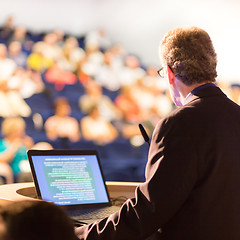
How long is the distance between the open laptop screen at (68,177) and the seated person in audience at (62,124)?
3.53 metres

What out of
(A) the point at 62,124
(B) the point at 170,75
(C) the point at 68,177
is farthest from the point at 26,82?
(B) the point at 170,75

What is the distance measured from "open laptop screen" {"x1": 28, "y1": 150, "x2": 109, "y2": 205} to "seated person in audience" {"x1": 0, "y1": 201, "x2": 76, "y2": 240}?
0.90 metres

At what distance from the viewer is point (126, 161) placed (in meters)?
5.83

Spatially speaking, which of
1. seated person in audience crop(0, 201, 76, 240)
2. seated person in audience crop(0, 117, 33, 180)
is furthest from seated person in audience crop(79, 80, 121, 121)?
seated person in audience crop(0, 201, 76, 240)

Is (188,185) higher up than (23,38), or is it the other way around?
(23,38)

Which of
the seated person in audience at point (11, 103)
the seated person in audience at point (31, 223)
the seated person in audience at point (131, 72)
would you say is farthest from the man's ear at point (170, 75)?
the seated person in audience at point (131, 72)

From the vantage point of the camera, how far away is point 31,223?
0.66 meters

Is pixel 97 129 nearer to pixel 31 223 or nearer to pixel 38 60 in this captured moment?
pixel 38 60

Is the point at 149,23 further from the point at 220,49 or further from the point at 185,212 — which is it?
the point at 185,212

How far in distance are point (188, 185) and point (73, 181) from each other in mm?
645

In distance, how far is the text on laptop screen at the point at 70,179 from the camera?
5.29 feet

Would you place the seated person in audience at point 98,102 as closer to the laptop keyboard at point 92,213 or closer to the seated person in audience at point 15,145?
the seated person in audience at point 15,145

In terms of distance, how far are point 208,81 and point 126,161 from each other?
4.55 meters

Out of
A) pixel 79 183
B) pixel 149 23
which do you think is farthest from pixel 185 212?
pixel 149 23
